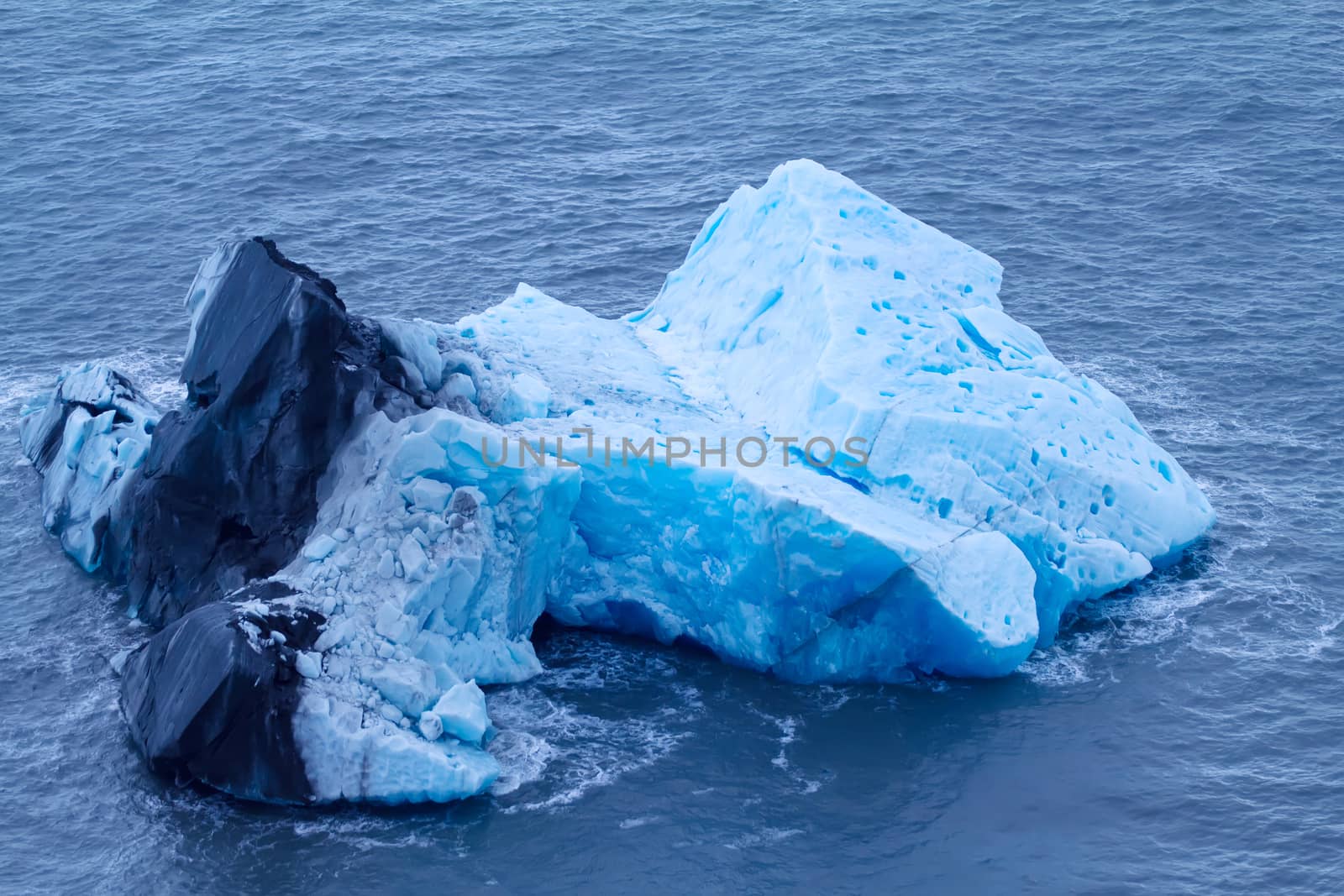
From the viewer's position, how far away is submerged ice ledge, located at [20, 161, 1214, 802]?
34.8 m

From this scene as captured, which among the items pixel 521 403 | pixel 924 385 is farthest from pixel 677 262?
pixel 924 385

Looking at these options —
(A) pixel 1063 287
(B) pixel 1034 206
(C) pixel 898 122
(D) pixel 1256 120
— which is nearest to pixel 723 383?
(A) pixel 1063 287

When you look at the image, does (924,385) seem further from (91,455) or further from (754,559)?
(91,455)

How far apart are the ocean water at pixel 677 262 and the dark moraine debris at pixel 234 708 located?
727 mm

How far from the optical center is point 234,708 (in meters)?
33.8

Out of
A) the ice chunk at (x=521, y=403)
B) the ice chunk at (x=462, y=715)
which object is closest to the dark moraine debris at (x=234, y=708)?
the ice chunk at (x=462, y=715)

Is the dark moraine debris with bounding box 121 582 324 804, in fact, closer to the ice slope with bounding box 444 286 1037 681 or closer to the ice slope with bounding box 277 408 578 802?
the ice slope with bounding box 277 408 578 802

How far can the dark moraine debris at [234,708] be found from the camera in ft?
111

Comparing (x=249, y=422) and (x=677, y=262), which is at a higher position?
(x=249, y=422)

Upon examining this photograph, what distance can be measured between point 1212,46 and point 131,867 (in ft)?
179

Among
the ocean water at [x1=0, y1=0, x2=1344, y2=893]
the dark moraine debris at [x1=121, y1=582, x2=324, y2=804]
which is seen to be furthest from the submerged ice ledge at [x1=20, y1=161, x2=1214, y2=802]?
the ocean water at [x1=0, y1=0, x2=1344, y2=893]

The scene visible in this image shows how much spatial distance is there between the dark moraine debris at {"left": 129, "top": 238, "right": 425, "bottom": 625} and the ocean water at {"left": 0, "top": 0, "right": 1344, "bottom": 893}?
2.92m

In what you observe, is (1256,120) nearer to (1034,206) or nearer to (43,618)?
(1034,206)

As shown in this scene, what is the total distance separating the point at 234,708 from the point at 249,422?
774 cm
